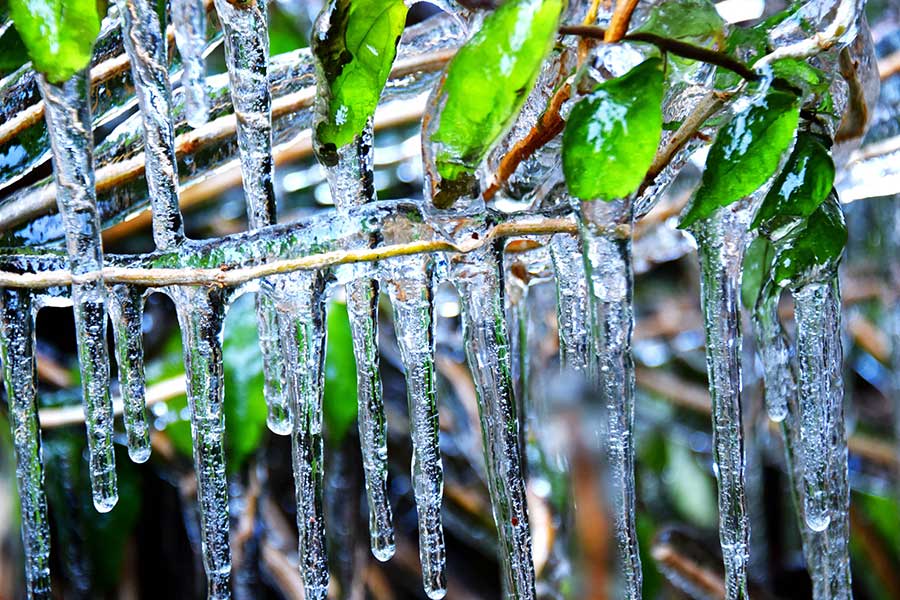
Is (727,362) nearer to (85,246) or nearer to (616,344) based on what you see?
(616,344)

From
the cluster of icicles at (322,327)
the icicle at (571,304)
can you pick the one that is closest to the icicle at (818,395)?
the cluster of icicles at (322,327)

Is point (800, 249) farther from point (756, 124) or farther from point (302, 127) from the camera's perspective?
point (302, 127)

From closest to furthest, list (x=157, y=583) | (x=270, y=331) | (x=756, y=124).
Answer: (x=756, y=124), (x=270, y=331), (x=157, y=583)

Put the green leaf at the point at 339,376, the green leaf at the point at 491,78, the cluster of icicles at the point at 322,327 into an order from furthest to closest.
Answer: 1. the green leaf at the point at 339,376
2. the cluster of icicles at the point at 322,327
3. the green leaf at the point at 491,78

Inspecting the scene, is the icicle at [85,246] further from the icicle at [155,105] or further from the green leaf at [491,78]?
the green leaf at [491,78]

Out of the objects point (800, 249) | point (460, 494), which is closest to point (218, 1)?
point (800, 249)

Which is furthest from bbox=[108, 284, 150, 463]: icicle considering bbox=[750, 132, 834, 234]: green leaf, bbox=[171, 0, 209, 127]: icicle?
bbox=[750, 132, 834, 234]: green leaf

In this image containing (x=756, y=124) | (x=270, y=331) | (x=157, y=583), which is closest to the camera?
(x=756, y=124)

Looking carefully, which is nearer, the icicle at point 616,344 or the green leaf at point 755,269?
the icicle at point 616,344
